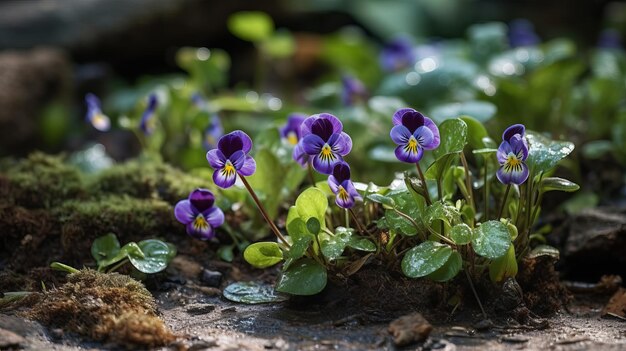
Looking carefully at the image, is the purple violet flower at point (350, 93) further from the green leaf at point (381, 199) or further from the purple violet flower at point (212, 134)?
the green leaf at point (381, 199)

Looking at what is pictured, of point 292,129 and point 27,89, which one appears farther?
point 27,89

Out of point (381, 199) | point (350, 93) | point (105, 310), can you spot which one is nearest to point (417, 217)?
point (381, 199)

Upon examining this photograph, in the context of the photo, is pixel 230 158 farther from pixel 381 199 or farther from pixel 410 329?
pixel 410 329

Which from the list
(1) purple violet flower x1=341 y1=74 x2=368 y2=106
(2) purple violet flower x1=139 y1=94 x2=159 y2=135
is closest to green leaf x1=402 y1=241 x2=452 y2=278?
(2) purple violet flower x1=139 y1=94 x2=159 y2=135

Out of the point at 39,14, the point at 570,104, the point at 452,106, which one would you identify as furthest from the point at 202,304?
the point at 39,14

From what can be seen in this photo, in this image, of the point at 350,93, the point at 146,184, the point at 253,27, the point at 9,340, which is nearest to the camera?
the point at 9,340

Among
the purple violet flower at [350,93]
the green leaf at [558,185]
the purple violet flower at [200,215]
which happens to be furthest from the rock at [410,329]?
the purple violet flower at [350,93]

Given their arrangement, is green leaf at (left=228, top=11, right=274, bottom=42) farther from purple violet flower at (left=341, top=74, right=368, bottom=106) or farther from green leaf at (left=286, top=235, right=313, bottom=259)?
green leaf at (left=286, top=235, right=313, bottom=259)
